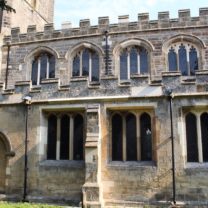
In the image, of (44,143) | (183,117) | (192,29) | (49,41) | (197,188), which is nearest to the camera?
(197,188)

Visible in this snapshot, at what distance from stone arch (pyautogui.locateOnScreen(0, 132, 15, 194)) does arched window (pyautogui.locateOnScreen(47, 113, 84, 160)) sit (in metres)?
1.49

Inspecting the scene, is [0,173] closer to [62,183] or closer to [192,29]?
[62,183]

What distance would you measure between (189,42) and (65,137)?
901cm

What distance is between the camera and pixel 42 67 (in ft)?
58.5

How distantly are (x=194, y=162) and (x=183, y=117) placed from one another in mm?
1524

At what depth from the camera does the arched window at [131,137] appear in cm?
1045

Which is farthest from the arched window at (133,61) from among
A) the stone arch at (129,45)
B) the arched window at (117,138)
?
the arched window at (117,138)

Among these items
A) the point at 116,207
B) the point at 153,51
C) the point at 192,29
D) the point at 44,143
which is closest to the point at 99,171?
the point at 116,207

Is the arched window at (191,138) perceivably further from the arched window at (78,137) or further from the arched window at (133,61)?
the arched window at (133,61)

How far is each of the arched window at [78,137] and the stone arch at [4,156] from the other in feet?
7.69

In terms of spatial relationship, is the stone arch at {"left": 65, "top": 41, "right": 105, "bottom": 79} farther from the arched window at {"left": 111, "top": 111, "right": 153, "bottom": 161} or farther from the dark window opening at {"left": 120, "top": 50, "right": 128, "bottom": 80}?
the arched window at {"left": 111, "top": 111, "right": 153, "bottom": 161}

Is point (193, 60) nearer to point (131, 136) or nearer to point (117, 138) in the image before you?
point (131, 136)

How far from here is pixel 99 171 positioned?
9.94 meters

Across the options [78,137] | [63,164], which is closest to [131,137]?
[78,137]
